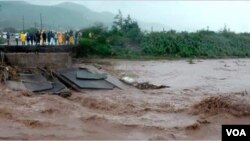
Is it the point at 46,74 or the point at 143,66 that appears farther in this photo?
the point at 143,66

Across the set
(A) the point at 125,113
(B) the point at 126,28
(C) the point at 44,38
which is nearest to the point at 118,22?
(B) the point at 126,28

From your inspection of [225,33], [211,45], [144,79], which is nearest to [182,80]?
[144,79]

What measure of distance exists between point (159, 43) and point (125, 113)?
865 inches

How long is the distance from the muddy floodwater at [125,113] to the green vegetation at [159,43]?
13.7m

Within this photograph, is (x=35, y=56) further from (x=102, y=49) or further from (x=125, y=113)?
(x=102, y=49)

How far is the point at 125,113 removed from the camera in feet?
45.1

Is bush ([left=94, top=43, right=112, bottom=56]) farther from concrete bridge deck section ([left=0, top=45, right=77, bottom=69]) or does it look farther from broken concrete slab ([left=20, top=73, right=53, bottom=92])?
broken concrete slab ([left=20, top=73, right=53, bottom=92])

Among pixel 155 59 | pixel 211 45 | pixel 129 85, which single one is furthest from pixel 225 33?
pixel 129 85

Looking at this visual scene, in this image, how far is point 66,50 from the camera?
24.4 metres

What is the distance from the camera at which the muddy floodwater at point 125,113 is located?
37.2ft

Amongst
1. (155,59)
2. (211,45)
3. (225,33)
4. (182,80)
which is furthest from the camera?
→ (225,33)

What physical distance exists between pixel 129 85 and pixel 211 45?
62.0ft

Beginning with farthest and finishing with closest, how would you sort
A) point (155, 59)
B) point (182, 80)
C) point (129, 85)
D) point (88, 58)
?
point (155, 59)
point (88, 58)
point (182, 80)
point (129, 85)

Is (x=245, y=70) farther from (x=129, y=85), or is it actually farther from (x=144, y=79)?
(x=129, y=85)
